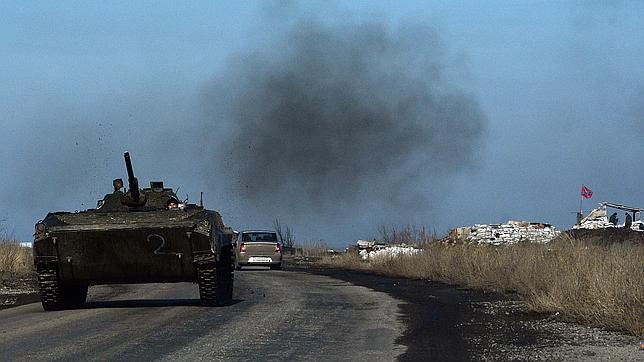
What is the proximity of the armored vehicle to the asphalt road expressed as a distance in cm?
48

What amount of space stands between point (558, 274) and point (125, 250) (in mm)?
7527

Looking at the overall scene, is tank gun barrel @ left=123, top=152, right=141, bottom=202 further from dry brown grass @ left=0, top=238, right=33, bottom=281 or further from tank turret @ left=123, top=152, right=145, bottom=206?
dry brown grass @ left=0, top=238, right=33, bottom=281

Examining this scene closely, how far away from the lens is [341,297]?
1998 cm

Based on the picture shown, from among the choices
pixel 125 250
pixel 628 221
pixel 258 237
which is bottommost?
pixel 125 250

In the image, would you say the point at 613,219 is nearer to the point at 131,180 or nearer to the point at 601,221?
the point at 601,221

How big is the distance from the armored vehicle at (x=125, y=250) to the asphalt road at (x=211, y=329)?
18.9 inches

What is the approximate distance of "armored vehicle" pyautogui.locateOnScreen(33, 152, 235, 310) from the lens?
16.9 m

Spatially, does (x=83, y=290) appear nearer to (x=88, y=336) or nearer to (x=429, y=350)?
(x=88, y=336)

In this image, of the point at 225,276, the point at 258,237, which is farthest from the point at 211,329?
the point at 258,237

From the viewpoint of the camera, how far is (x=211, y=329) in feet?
42.7

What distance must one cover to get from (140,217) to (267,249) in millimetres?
21573

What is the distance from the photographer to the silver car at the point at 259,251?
3859 centimetres

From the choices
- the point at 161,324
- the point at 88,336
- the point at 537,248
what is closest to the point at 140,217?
the point at 161,324

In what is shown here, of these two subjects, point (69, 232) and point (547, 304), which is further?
point (69, 232)
